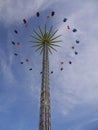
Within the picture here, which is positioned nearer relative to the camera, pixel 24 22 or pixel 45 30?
pixel 24 22

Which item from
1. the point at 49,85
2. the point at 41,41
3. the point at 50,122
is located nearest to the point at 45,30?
the point at 41,41

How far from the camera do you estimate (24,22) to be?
51.2 meters

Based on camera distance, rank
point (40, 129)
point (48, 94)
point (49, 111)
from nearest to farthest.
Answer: point (40, 129) → point (49, 111) → point (48, 94)

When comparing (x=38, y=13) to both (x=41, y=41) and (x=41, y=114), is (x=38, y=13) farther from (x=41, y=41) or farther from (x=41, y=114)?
(x=41, y=114)

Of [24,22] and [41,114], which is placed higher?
[24,22]

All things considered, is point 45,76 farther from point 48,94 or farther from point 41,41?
point 41,41

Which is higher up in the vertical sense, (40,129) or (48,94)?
(48,94)

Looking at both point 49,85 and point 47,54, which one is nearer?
point 49,85

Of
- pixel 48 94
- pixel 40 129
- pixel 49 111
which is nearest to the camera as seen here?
pixel 40 129

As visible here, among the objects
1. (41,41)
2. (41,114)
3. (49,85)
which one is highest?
(41,41)

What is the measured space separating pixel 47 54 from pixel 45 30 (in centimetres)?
543

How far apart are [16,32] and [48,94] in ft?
45.6

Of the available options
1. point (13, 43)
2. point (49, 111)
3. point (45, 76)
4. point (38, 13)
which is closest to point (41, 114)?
point (49, 111)

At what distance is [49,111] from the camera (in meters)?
47.7
